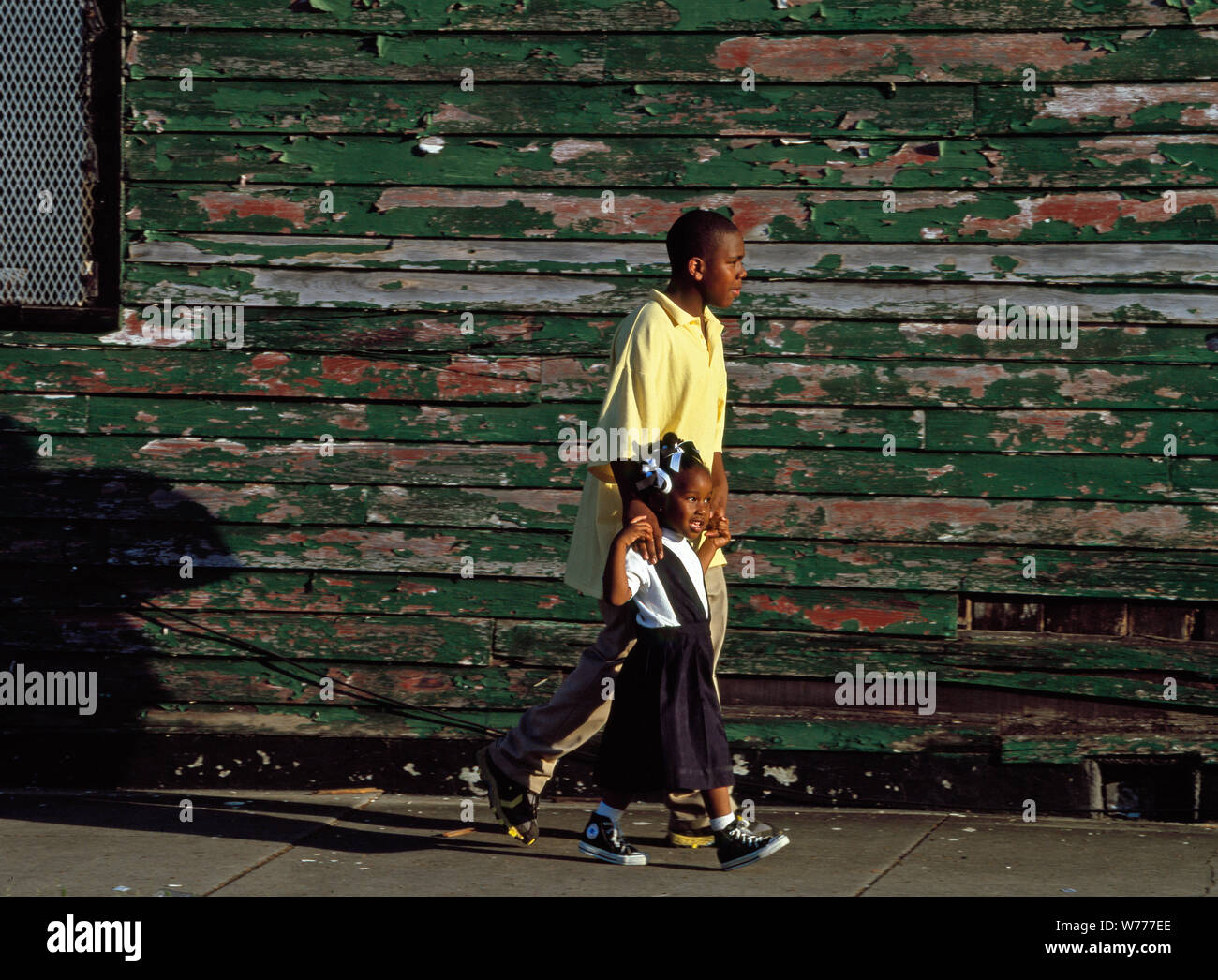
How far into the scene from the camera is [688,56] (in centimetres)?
518

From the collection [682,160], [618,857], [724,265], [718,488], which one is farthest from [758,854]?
[682,160]

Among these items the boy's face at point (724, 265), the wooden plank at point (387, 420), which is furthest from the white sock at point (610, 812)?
Result: the boy's face at point (724, 265)

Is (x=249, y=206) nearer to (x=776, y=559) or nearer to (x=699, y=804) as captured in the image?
(x=776, y=559)

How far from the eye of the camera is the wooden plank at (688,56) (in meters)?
5.00

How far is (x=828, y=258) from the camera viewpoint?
515cm

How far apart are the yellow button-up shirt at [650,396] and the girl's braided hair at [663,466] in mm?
54

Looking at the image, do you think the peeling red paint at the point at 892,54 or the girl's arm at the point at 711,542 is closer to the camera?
the girl's arm at the point at 711,542

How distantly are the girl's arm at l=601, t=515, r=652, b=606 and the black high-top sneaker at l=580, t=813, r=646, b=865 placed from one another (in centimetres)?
78

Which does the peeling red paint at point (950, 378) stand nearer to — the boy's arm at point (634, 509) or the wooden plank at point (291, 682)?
the wooden plank at point (291, 682)

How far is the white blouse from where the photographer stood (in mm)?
4230

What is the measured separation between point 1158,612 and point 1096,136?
5.89 feet

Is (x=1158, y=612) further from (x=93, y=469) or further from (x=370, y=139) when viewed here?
(x=93, y=469)

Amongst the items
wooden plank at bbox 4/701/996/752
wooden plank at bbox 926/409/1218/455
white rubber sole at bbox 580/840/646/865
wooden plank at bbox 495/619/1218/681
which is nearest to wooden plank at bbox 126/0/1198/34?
wooden plank at bbox 926/409/1218/455

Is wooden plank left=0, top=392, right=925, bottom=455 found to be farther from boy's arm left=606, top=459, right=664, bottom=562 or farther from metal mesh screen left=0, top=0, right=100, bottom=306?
boy's arm left=606, top=459, right=664, bottom=562
